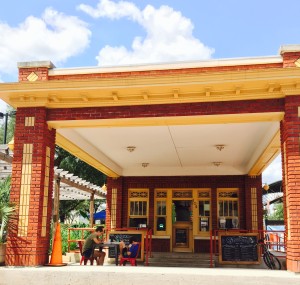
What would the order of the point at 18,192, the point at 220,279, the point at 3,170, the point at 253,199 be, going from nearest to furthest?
the point at 220,279 → the point at 18,192 → the point at 3,170 → the point at 253,199

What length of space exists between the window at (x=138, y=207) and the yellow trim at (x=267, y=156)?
4284mm

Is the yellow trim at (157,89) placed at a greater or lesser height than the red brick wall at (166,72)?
lesser

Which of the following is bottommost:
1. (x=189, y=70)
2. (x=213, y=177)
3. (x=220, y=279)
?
(x=220, y=279)

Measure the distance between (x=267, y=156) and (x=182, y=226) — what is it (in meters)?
5.30

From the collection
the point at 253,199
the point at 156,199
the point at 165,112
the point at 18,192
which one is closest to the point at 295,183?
the point at 165,112

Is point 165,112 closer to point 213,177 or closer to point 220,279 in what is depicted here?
point 220,279

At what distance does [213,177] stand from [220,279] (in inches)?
343

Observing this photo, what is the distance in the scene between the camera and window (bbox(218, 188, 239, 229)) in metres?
16.2

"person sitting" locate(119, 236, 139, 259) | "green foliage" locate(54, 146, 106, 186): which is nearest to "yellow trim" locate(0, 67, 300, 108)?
"person sitting" locate(119, 236, 139, 259)

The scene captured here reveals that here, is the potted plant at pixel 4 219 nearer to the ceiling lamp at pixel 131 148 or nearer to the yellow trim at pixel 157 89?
the yellow trim at pixel 157 89

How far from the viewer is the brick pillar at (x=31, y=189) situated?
8.98 m

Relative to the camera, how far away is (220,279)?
7836mm

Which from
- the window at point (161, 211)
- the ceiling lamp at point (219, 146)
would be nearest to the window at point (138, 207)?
the window at point (161, 211)

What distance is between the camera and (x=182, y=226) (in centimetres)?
1655
